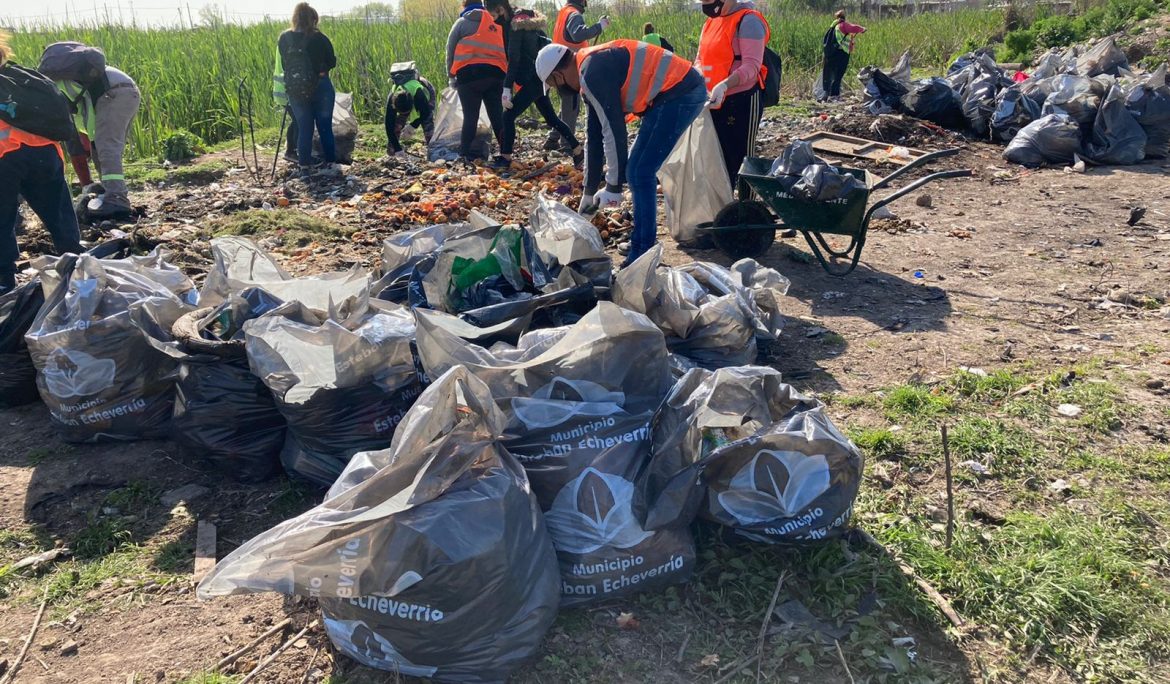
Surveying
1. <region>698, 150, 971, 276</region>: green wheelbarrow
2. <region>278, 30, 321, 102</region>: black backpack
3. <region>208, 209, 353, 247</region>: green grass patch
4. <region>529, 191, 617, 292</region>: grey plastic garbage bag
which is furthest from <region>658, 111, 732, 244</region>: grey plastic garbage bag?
<region>278, 30, 321, 102</region>: black backpack

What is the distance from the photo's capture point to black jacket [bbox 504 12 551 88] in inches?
328

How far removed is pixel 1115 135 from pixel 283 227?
767 centimetres

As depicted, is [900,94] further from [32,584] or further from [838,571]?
[32,584]

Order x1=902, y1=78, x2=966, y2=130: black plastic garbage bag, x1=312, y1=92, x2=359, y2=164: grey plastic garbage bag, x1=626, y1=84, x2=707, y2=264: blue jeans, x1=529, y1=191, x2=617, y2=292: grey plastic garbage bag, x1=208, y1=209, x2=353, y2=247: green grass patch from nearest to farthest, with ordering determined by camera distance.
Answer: x1=529, y1=191, x2=617, y2=292: grey plastic garbage bag, x1=626, y1=84, x2=707, y2=264: blue jeans, x1=208, y1=209, x2=353, y2=247: green grass patch, x1=312, y1=92, x2=359, y2=164: grey plastic garbage bag, x1=902, y1=78, x2=966, y2=130: black plastic garbage bag

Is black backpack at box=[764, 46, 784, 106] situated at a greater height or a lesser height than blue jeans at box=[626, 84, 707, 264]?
greater

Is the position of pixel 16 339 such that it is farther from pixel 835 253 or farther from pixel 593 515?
pixel 835 253

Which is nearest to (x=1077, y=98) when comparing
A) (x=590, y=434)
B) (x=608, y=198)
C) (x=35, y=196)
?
(x=608, y=198)

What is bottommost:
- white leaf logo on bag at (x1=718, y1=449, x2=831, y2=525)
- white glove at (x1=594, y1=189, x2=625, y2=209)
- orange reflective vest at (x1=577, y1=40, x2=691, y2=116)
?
white leaf logo on bag at (x1=718, y1=449, x2=831, y2=525)

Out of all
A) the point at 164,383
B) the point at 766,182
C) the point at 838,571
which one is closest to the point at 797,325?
the point at 766,182

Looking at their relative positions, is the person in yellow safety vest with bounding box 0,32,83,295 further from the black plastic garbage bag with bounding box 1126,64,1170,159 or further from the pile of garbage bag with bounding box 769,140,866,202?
the black plastic garbage bag with bounding box 1126,64,1170,159

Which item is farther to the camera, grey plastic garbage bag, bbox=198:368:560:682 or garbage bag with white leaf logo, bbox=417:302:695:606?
garbage bag with white leaf logo, bbox=417:302:695:606

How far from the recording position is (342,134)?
8.73 m

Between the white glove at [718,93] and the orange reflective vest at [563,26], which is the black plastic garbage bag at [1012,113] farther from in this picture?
the white glove at [718,93]

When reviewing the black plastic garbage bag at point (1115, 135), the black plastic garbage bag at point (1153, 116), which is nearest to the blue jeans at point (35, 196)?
the black plastic garbage bag at point (1115, 135)
